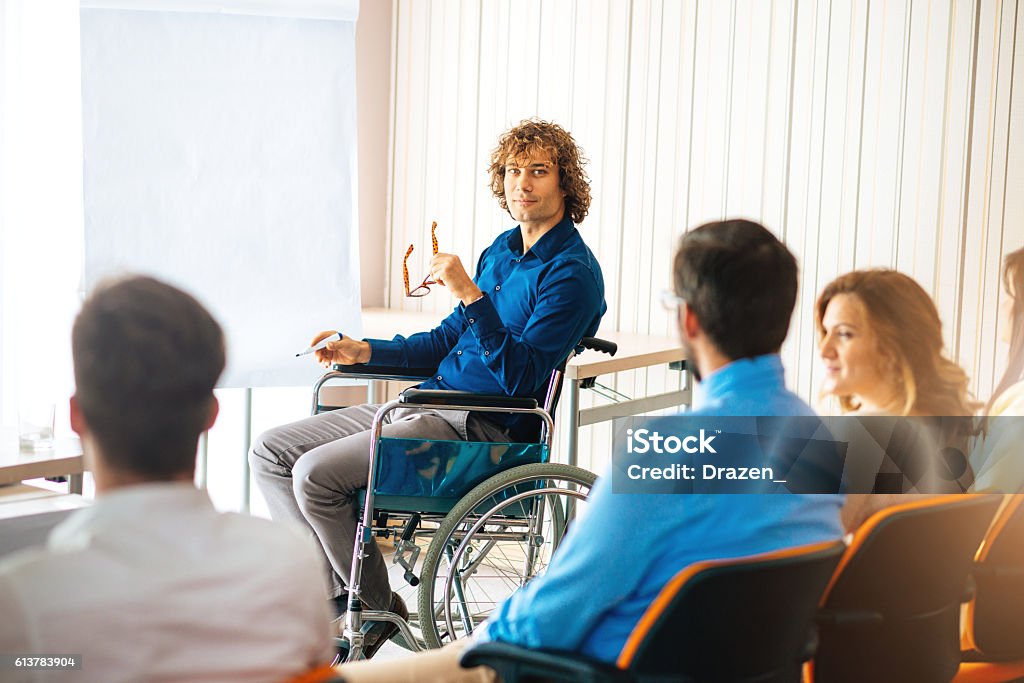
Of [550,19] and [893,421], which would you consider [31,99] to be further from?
[893,421]

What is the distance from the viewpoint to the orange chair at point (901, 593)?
1372mm

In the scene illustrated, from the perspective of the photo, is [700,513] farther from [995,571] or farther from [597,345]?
[597,345]

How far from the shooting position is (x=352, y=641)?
90.0 inches

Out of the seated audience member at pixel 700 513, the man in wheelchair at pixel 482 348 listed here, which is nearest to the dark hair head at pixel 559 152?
the man in wheelchair at pixel 482 348

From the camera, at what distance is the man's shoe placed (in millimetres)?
2373

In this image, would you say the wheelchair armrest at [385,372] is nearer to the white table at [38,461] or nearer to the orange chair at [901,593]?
the white table at [38,461]

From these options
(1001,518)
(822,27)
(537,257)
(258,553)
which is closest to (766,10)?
(822,27)

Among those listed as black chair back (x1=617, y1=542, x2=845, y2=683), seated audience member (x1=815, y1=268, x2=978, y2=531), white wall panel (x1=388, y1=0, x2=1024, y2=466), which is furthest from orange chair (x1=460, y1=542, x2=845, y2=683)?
white wall panel (x1=388, y1=0, x2=1024, y2=466)

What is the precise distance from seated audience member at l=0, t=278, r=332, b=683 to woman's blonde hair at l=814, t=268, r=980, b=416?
0.80 meters

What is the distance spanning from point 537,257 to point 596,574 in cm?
139

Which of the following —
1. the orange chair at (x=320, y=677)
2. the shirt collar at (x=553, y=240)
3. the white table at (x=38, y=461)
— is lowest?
the white table at (x=38, y=461)

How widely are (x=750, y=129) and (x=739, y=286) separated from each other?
7.09 feet

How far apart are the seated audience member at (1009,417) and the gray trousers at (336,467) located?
112 cm

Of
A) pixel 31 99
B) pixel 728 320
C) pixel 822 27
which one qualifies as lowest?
pixel 728 320
